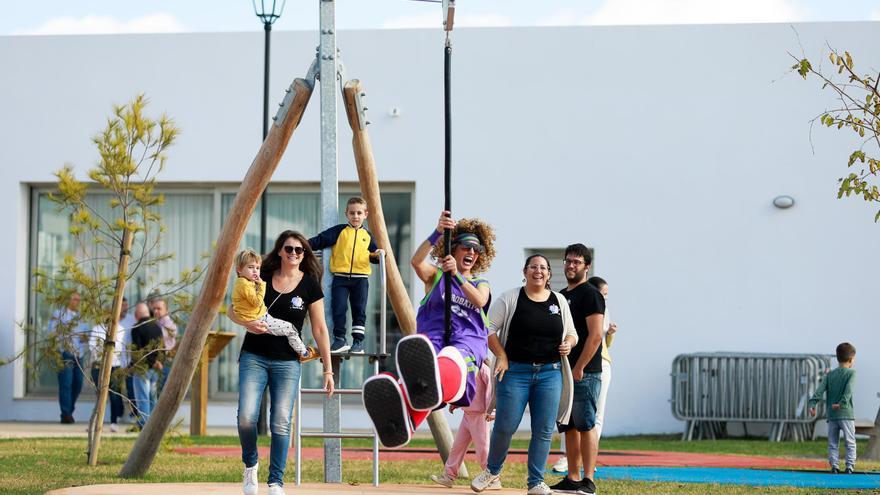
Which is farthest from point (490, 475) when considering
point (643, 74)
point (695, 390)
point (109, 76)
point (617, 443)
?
point (109, 76)

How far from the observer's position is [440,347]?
28.6ft

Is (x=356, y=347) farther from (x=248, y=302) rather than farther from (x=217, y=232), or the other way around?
(x=217, y=232)

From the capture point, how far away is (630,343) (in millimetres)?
17672

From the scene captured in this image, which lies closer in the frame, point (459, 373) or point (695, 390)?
point (459, 373)

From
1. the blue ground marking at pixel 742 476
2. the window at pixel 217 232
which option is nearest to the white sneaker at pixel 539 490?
the blue ground marking at pixel 742 476

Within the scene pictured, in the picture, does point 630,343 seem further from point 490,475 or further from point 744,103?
point 490,475

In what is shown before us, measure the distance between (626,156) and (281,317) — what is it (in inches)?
408

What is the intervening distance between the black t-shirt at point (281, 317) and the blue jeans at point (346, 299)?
1.34 metres

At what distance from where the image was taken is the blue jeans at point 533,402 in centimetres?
848

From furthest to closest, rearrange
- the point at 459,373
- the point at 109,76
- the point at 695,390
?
the point at 109,76, the point at 695,390, the point at 459,373

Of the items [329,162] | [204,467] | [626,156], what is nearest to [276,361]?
[329,162]

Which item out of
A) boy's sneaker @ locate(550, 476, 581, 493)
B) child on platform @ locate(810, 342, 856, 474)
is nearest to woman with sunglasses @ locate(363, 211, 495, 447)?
boy's sneaker @ locate(550, 476, 581, 493)

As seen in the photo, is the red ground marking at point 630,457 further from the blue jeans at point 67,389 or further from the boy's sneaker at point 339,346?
the blue jeans at point 67,389

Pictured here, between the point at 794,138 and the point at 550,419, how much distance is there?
10.2m
